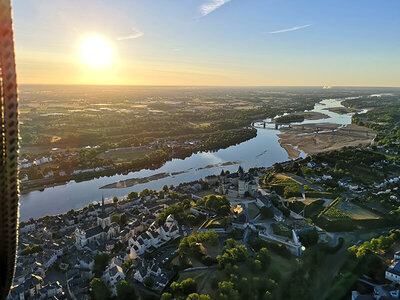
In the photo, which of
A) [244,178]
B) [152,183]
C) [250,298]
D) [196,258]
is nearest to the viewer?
[250,298]

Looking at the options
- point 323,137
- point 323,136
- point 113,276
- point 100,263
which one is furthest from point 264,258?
point 323,136

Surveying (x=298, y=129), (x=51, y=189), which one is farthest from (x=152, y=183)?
(x=298, y=129)

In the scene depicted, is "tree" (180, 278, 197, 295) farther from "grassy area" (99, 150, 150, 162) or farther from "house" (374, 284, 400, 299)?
"grassy area" (99, 150, 150, 162)

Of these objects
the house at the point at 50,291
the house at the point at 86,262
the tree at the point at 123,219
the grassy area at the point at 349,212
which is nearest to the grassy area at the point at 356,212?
the grassy area at the point at 349,212

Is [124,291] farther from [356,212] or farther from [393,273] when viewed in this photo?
[356,212]

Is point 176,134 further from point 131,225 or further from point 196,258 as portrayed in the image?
point 196,258
